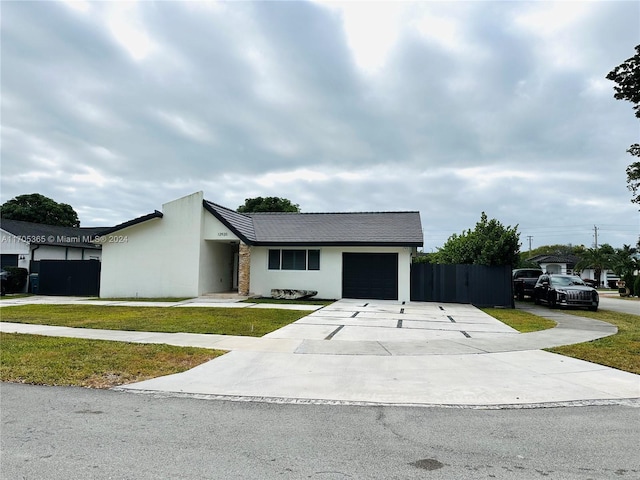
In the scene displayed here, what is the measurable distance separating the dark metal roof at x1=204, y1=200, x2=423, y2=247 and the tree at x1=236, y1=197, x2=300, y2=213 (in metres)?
29.3

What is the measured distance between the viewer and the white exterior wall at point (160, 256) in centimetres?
2180

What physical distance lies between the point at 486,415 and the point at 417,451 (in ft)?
5.03

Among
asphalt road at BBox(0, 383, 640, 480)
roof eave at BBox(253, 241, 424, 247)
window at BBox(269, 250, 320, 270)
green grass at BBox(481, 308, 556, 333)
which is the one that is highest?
roof eave at BBox(253, 241, 424, 247)

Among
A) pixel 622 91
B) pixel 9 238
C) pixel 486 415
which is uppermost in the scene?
pixel 622 91

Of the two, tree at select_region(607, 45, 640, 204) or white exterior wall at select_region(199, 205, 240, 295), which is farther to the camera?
white exterior wall at select_region(199, 205, 240, 295)

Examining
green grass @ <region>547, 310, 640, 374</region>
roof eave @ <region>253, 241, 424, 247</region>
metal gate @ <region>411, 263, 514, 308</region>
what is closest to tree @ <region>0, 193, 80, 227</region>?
roof eave @ <region>253, 241, 424, 247</region>

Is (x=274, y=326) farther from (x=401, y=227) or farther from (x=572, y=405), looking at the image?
(x=401, y=227)

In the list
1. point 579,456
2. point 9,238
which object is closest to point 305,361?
point 579,456

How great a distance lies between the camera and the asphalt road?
12.0 ft

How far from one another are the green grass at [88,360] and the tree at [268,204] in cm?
4636

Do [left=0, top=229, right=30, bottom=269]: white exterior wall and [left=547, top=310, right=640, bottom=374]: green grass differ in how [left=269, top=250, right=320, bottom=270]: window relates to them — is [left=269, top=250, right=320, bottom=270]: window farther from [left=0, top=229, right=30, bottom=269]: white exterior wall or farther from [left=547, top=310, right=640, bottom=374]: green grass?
[left=0, top=229, right=30, bottom=269]: white exterior wall

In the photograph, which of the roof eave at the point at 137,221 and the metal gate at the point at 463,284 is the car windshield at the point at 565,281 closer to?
the metal gate at the point at 463,284

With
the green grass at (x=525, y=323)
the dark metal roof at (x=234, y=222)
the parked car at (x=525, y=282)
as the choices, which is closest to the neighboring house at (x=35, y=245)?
the dark metal roof at (x=234, y=222)

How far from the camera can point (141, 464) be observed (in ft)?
12.3
